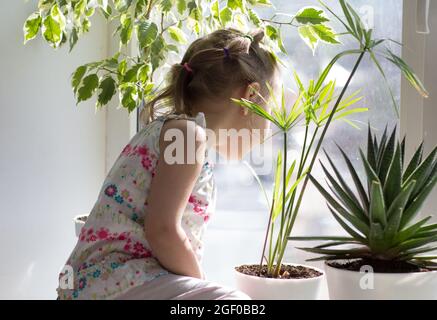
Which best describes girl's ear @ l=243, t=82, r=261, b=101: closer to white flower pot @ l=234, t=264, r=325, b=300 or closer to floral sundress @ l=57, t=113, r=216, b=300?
floral sundress @ l=57, t=113, r=216, b=300

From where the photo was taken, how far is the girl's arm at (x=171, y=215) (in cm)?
122

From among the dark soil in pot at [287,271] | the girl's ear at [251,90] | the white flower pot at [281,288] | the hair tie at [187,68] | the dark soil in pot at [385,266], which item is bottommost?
the white flower pot at [281,288]

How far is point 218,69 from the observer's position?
1.41 metres

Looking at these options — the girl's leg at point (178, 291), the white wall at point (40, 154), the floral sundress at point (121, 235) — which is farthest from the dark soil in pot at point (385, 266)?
the white wall at point (40, 154)

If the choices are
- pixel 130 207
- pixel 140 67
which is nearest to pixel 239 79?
pixel 140 67

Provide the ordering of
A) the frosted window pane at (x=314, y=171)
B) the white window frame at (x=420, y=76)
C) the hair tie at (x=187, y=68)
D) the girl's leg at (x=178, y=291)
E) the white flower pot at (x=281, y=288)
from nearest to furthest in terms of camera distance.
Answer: the girl's leg at (x=178, y=291)
the white flower pot at (x=281, y=288)
the hair tie at (x=187, y=68)
the white window frame at (x=420, y=76)
the frosted window pane at (x=314, y=171)

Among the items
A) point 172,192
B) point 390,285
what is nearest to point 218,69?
point 172,192

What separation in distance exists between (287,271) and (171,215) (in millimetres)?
367

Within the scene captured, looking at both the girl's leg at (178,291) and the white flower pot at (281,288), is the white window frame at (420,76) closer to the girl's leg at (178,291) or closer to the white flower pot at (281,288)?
the white flower pot at (281,288)

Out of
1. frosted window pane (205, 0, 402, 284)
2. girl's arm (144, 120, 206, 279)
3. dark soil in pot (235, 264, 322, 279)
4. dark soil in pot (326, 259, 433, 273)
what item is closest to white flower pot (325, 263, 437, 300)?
dark soil in pot (326, 259, 433, 273)

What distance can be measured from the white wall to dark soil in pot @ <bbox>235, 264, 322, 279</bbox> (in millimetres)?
626

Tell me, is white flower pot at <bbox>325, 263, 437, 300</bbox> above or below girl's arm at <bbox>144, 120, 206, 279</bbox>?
below

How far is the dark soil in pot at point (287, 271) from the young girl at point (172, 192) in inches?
4.9

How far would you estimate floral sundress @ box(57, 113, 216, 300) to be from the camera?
1226mm
